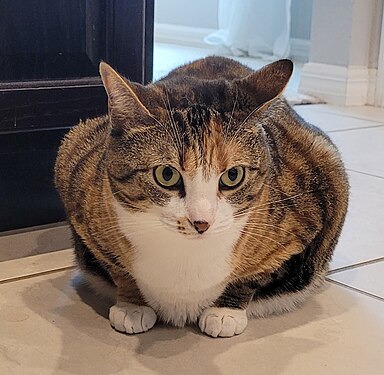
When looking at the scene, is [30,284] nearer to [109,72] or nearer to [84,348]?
[84,348]

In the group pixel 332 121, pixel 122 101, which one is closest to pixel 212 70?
pixel 122 101

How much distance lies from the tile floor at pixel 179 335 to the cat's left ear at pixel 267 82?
1.13 ft

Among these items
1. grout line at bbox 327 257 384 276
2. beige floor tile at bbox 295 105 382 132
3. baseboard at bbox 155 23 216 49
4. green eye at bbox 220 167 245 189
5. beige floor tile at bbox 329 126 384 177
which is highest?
green eye at bbox 220 167 245 189

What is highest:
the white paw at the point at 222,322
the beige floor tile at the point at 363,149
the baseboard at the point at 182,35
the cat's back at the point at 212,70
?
the cat's back at the point at 212,70

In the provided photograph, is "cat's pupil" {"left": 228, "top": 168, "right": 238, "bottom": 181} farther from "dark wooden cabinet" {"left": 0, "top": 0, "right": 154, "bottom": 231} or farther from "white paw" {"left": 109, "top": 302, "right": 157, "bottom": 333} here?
"dark wooden cabinet" {"left": 0, "top": 0, "right": 154, "bottom": 231}

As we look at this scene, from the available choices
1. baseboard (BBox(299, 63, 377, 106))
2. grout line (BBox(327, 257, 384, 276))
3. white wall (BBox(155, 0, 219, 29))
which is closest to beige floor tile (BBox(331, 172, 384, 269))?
grout line (BBox(327, 257, 384, 276))

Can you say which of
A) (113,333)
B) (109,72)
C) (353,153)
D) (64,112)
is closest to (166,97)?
(109,72)

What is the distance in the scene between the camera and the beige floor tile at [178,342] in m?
0.96

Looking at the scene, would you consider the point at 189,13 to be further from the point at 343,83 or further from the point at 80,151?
the point at 80,151

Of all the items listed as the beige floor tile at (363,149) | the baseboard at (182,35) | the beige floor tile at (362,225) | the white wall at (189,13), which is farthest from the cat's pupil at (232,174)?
the white wall at (189,13)

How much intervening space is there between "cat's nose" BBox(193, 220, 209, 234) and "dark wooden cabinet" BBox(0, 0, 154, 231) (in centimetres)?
55

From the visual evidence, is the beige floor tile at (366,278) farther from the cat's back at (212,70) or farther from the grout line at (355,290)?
the cat's back at (212,70)

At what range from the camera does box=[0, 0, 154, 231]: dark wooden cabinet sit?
1317 mm

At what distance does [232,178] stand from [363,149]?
129 cm
